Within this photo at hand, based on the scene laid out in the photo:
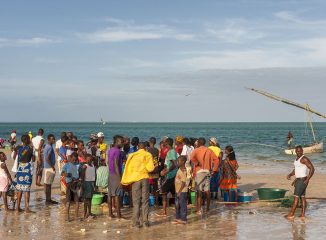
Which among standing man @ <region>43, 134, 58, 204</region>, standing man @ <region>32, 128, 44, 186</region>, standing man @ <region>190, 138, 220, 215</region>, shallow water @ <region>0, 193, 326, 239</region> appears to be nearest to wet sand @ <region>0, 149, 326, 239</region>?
shallow water @ <region>0, 193, 326, 239</region>

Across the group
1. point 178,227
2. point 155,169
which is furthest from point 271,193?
point 178,227

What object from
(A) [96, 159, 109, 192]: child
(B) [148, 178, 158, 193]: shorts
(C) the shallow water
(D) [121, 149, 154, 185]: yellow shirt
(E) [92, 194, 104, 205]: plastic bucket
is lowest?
(C) the shallow water

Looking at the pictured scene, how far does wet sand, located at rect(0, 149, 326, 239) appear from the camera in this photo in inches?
396

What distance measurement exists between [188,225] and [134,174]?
168 centimetres

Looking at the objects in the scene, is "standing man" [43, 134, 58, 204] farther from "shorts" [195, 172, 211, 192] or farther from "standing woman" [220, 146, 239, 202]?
"standing woman" [220, 146, 239, 202]

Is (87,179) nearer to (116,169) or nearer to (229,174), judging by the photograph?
(116,169)

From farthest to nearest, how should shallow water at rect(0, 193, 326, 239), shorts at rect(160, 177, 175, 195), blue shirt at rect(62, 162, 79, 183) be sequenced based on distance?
shorts at rect(160, 177, 175, 195), blue shirt at rect(62, 162, 79, 183), shallow water at rect(0, 193, 326, 239)

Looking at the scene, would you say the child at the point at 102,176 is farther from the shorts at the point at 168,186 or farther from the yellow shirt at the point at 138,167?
the yellow shirt at the point at 138,167

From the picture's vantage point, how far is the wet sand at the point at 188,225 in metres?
10.1

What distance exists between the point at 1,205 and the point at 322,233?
8.16 m

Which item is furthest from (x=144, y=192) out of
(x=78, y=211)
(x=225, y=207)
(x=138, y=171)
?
(x=225, y=207)

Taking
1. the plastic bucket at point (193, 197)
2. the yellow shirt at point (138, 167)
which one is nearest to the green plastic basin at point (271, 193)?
the plastic bucket at point (193, 197)

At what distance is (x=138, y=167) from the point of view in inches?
422

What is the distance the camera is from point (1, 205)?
1330 centimetres
